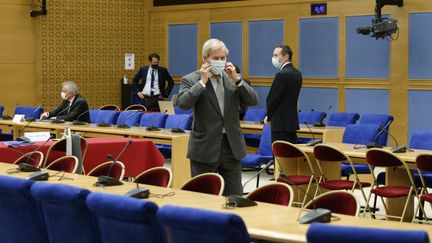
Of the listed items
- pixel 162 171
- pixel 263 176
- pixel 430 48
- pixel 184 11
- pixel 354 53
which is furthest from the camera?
pixel 184 11

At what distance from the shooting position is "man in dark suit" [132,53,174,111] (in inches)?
677

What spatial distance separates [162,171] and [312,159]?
317cm

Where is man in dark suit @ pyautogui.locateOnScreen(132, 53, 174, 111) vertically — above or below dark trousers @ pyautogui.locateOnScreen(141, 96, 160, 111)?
above

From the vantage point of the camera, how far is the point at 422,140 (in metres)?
9.45

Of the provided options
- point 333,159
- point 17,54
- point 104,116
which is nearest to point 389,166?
point 333,159

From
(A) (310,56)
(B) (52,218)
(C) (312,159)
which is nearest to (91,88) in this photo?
(A) (310,56)

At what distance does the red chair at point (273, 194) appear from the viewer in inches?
215

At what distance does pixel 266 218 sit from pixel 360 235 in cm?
127

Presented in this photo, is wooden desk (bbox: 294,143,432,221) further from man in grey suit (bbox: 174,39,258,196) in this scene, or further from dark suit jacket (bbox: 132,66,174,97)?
dark suit jacket (bbox: 132,66,174,97)

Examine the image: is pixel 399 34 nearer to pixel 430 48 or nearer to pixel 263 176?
pixel 430 48

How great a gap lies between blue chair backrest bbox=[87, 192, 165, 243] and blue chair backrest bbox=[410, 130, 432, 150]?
5811 millimetres

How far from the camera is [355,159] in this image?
8812 millimetres

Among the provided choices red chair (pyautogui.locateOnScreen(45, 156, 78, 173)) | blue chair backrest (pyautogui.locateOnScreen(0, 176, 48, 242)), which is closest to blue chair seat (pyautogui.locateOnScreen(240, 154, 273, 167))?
red chair (pyautogui.locateOnScreen(45, 156, 78, 173))

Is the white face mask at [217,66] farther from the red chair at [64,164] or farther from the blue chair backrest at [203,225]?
the blue chair backrest at [203,225]
